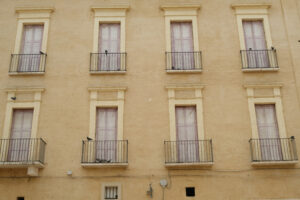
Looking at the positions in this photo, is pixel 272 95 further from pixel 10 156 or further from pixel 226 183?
pixel 10 156

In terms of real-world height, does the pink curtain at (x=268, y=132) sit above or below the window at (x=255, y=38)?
below

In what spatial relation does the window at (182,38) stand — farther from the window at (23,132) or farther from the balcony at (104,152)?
the window at (23,132)

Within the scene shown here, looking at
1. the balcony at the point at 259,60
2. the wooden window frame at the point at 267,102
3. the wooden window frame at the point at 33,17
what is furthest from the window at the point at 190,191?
the wooden window frame at the point at 33,17

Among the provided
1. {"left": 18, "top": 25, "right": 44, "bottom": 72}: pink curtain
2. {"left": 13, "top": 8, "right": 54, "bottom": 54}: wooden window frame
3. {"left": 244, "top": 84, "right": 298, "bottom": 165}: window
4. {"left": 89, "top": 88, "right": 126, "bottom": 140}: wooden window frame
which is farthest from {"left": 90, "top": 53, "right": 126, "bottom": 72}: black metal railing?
{"left": 244, "top": 84, "right": 298, "bottom": 165}: window

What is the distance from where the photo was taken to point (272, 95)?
13539 millimetres

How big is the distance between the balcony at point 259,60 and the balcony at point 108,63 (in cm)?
480

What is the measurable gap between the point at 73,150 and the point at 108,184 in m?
1.81

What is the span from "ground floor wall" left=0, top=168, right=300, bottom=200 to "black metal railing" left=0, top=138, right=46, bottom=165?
648mm

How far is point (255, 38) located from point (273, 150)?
4761mm

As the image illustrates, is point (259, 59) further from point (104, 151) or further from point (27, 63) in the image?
point (27, 63)

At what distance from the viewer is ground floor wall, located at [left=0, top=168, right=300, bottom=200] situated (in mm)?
12250

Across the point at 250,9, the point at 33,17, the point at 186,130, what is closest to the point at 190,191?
the point at 186,130

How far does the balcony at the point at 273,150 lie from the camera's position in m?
12.6

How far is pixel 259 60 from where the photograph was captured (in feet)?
46.5
